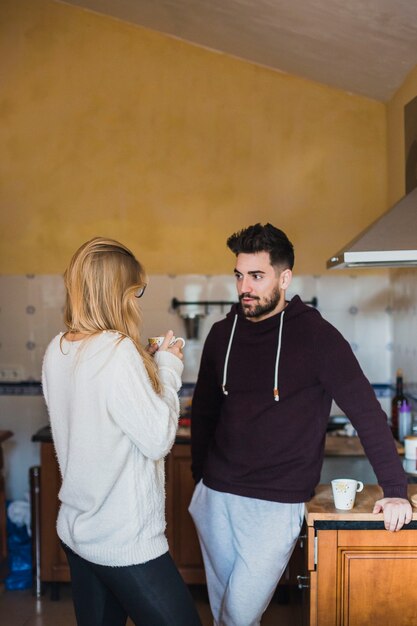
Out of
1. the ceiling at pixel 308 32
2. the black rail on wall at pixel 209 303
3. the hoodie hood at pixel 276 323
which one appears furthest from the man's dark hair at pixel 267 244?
the black rail on wall at pixel 209 303

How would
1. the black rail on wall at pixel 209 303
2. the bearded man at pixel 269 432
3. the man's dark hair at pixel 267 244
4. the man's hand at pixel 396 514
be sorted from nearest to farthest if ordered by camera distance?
1. the man's hand at pixel 396 514
2. the bearded man at pixel 269 432
3. the man's dark hair at pixel 267 244
4. the black rail on wall at pixel 209 303

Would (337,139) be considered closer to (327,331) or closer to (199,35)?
(199,35)

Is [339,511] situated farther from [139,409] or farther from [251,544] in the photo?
[139,409]

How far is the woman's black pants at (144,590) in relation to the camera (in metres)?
1.75

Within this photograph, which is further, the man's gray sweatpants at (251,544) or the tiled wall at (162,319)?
the tiled wall at (162,319)

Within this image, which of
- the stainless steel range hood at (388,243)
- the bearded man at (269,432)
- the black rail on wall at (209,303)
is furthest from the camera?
the black rail on wall at (209,303)

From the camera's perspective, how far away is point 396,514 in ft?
6.79

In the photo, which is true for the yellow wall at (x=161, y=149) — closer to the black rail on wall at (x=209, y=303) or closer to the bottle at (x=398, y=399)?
the black rail on wall at (x=209, y=303)

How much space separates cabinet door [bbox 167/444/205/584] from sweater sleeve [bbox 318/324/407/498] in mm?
1544

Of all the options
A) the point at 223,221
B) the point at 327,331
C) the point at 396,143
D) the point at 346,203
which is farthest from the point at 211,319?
the point at 327,331

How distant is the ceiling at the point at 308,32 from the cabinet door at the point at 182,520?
2004 millimetres

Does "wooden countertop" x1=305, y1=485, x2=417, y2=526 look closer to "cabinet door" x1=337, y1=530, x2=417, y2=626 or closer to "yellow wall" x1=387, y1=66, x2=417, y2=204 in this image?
"cabinet door" x1=337, y1=530, x2=417, y2=626

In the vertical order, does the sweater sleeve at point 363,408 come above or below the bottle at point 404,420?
above

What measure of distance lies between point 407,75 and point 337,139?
2.36ft
